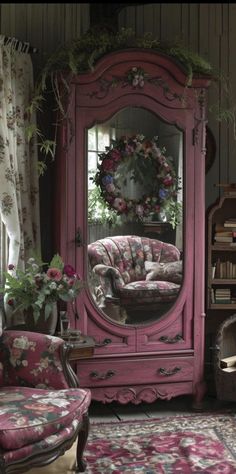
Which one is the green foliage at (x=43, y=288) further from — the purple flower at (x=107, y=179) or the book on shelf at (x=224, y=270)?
the book on shelf at (x=224, y=270)

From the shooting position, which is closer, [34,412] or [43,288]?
[34,412]

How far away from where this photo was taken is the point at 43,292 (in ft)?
10.7

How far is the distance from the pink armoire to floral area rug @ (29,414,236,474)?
0.72 feet

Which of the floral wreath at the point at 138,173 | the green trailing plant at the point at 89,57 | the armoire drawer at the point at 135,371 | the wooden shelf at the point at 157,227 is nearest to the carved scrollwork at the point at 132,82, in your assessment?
the green trailing plant at the point at 89,57

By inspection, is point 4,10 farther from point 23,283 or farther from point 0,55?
point 23,283

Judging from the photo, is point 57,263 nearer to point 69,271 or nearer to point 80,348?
point 69,271

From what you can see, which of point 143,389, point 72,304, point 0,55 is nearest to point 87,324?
point 72,304

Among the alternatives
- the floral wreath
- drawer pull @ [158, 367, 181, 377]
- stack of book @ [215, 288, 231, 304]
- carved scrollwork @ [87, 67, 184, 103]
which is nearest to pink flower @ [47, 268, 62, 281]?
the floral wreath

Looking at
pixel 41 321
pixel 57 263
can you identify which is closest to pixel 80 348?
pixel 41 321

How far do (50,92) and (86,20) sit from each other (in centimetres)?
65

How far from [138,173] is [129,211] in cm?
22

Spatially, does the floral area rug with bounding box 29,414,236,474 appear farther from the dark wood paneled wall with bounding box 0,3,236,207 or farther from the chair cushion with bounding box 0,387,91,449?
the dark wood paneled wall with bounding box 0,3,236,207

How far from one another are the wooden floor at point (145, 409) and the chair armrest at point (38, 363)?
32.2 inches

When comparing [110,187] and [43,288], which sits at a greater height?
[110,187]
